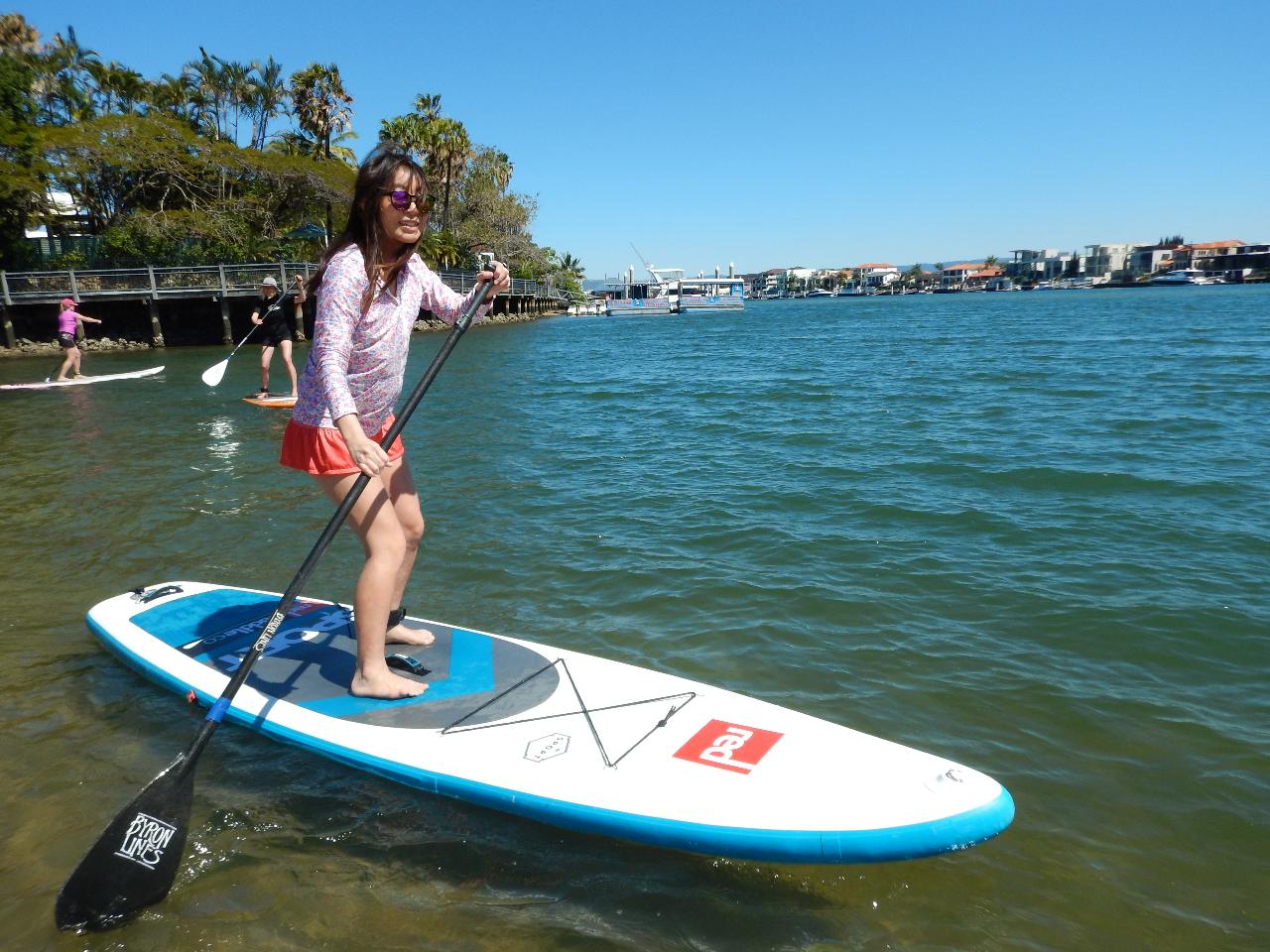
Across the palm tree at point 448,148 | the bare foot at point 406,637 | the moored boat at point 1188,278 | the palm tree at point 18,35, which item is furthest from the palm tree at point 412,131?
the moored boat at point 1188,278

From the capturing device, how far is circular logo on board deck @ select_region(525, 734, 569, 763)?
3.49 m

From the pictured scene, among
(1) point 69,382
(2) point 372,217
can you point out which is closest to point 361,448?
(2) point 372,217

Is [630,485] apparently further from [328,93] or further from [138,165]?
[328,93]

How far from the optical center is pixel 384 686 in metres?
3.95

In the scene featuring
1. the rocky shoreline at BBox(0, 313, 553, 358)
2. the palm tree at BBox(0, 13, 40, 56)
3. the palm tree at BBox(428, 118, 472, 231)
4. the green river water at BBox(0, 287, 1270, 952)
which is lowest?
the green river water at BBox(0, 287, 1270, 952)

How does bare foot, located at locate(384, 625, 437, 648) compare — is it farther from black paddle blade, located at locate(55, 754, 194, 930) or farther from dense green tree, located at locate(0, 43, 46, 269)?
dense green tree, located at locate(0, 43, 46, 269)

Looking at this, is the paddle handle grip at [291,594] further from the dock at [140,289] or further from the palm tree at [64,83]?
the palm tree at [64,83]

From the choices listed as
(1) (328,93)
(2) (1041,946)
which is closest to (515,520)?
(2) (1041,946)

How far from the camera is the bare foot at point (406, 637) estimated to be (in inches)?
176

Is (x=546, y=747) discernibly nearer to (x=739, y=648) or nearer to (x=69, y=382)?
(x=739, y=648)

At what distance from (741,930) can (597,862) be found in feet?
2.07

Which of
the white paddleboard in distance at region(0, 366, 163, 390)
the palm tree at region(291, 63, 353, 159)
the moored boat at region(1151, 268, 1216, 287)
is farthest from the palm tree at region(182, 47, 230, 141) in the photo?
the moored boat at region(1151, 268, 1216, 287)

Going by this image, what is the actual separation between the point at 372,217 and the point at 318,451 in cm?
104

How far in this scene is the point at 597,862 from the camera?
3.28m
